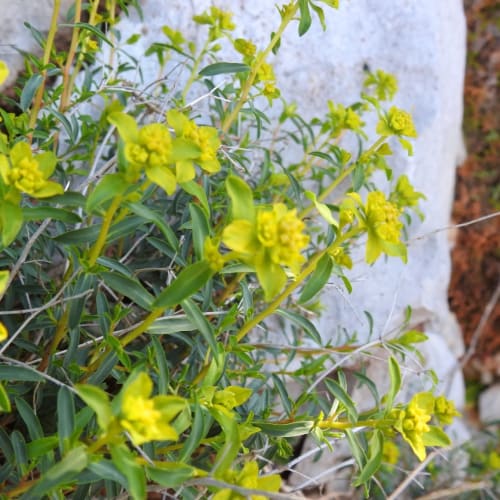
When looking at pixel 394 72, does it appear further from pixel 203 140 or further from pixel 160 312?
pixel 160 312

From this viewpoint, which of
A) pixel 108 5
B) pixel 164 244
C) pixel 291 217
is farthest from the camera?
pixel 108 5

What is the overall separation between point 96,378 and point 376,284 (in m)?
1.23

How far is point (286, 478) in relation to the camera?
2018 mm

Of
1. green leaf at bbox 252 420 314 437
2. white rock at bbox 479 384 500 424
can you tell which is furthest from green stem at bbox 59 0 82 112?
white rock at bbox 479 384 500 424

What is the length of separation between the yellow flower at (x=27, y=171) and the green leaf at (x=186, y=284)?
210 mm

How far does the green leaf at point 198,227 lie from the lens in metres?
0.83

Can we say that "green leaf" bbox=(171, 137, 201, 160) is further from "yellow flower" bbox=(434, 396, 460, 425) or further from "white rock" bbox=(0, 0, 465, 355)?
"white rock" bbox=(0, 0, 465, 355)

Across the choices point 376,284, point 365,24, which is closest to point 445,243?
point 376,284

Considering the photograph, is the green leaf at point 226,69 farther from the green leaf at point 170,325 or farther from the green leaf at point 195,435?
the green leaf at point 195,435

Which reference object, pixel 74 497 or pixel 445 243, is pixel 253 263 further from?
pixel 445 243

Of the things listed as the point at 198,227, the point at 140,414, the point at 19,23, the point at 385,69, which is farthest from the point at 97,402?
Result: the point at 385,69

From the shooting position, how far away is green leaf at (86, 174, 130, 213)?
0.76m

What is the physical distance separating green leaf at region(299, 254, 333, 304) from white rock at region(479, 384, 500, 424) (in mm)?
2244

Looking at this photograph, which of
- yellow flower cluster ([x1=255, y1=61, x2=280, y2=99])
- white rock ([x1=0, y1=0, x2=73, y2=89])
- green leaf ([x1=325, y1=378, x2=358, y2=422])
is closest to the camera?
green leaf ([x1=325, y1=378, x2=358, y2=422])
